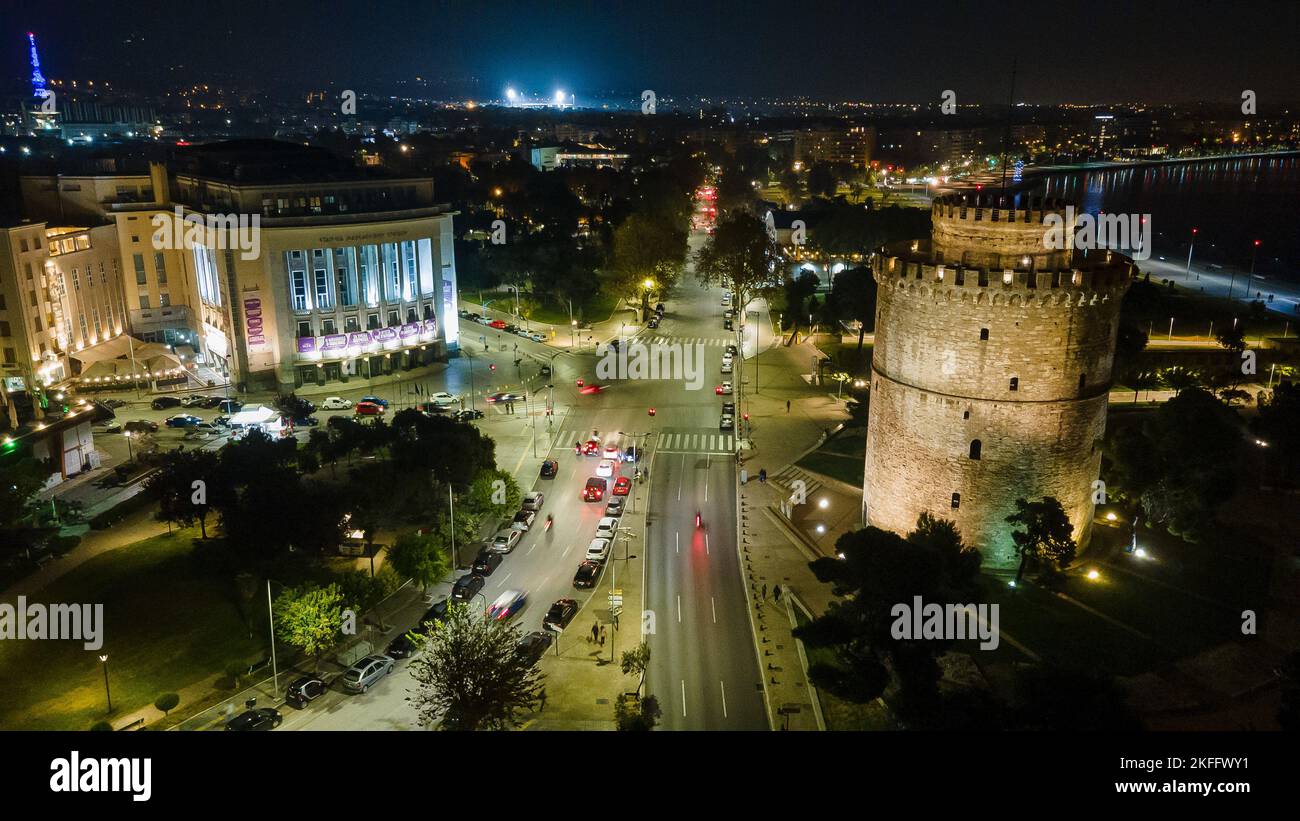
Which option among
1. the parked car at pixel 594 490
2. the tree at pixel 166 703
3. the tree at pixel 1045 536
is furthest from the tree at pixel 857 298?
the tree at pixel 166 703

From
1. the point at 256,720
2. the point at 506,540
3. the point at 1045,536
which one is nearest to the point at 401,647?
the point at 256,720

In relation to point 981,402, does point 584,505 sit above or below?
below

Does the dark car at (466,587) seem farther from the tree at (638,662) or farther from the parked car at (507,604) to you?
the tree at (638,662)

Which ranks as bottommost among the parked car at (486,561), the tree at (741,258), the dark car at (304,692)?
the dark car at (304,692)

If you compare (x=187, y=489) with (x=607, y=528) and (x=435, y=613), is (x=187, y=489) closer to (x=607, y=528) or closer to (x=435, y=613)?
(x=435, y=613)

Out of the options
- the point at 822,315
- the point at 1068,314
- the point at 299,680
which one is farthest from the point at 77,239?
the point at 1068,314
